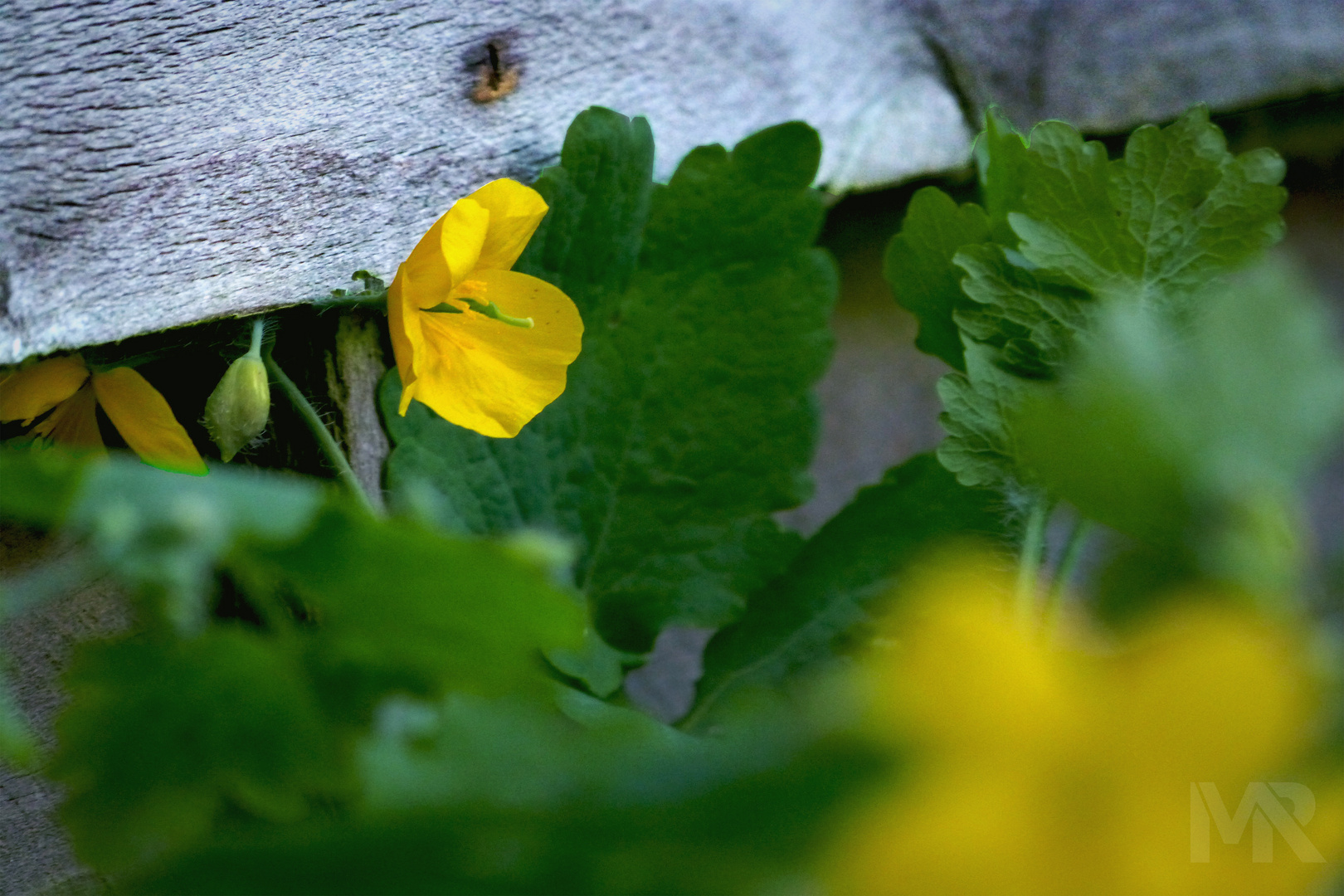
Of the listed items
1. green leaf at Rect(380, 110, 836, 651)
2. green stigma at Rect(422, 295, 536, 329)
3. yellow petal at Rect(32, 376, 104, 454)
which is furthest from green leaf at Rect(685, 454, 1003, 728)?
yellow petal at Rect(32, 376, 104, 454)

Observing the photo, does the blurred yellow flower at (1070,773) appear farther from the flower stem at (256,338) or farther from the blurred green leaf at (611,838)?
the flower stem at (256,338)

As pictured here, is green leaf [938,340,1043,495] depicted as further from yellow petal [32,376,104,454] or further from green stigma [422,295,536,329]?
yellow petal [32,376,104,454]

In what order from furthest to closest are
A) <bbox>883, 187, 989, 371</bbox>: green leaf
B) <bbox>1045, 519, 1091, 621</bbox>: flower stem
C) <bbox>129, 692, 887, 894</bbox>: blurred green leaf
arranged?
1. <bbox>883, 187, 989, 371</bbox>: green leaf
2. <bbox>1045, 519, 1091, 621</bbox>: flower stem
3. <bbox>129, 692, 887, 894</bbox>: blurred green leaf

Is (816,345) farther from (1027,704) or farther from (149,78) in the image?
(1027,704)

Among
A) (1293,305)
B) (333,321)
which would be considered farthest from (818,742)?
(333,321)

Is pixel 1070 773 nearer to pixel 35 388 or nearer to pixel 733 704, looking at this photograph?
pixel 733 704

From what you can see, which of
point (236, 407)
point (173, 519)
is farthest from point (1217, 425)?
point (236, 407)
